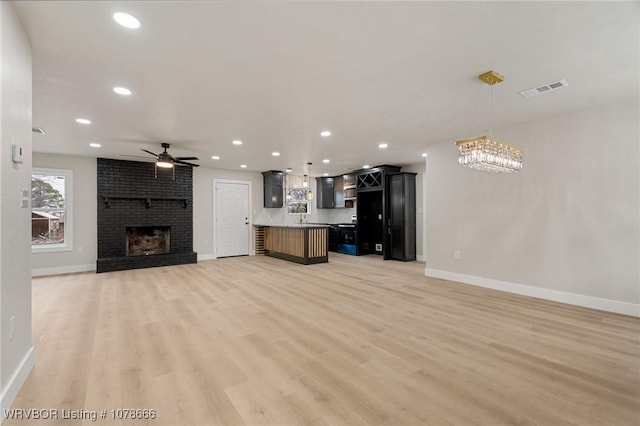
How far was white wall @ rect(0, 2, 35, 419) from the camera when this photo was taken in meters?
1.75

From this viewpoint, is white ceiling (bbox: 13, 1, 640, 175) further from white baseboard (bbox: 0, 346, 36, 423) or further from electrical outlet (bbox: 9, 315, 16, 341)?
white baseboard (bbox: 0, 346, 36, 423)

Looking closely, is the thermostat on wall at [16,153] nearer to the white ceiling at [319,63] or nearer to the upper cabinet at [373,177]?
the white ceiling at [319,63]

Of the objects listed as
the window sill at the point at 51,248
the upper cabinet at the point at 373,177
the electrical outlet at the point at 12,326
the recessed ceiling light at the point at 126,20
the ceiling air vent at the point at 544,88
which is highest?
the recessed ceiling light at the point at 126,20

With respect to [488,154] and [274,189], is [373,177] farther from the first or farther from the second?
[488,154]

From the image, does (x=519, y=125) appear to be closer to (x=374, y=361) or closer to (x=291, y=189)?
(x=374, y=361)

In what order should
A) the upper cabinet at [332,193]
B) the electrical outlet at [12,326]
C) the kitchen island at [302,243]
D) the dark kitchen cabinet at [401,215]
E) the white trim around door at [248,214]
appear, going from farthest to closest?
the upper cabinet at [332,193] < the white trim around door at [248,214] < the dark kitchen cabinet at [401,215] < the kitchen island at [302,243] < the electrical outlet at [12,326]

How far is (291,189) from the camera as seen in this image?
9.64m

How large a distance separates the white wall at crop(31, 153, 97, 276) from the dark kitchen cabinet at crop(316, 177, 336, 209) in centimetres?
639

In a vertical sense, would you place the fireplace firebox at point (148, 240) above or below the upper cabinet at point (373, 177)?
below

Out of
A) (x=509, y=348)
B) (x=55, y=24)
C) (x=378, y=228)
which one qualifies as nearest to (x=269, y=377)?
(x=509, y=348)

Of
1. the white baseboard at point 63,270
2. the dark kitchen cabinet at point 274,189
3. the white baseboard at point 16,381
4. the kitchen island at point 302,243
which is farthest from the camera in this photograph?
the dark kitchen cabinet at point 274,189

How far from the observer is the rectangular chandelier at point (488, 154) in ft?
9.96

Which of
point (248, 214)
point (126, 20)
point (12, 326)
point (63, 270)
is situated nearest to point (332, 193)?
point (248, 214)

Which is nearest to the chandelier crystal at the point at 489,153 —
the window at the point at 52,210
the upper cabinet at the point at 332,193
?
the upper cabinet at the point at 332,193
